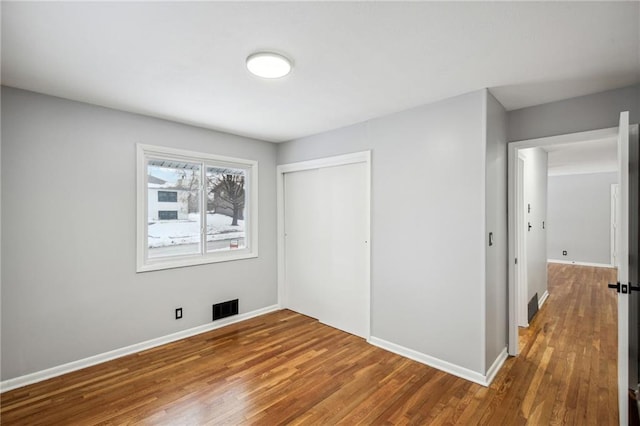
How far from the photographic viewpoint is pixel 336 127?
361 centimetres

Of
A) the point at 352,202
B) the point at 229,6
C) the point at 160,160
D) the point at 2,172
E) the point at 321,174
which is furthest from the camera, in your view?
the point at 321,174

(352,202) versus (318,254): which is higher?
(352,202)

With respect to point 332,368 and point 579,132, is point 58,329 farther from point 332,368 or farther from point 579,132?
point 579,132

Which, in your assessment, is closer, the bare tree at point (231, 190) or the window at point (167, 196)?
the window at point (167, 196)

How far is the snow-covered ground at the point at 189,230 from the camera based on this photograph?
10.9 ft

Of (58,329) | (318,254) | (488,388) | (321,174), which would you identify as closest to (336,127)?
(321,174)

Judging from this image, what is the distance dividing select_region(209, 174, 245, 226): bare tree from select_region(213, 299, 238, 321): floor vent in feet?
3.47

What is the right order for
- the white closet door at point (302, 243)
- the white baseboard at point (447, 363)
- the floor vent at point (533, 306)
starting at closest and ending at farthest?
the white baseboard at point (447, 363), the floor vent at point (533, 306), the white closet door at point (302, 243)

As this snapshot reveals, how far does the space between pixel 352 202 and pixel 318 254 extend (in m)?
0.93

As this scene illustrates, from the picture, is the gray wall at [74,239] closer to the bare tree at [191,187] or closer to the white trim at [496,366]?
the bare tree at [191,187]

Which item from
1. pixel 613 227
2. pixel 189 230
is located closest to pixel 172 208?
pixel 189 230

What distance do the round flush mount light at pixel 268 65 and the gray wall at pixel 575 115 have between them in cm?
240

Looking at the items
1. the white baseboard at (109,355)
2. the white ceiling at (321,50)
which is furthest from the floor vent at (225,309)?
the white ceiling at (321,50)

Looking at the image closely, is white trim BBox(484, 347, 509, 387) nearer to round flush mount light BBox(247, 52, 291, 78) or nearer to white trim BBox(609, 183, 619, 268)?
round flush mount light BBox(247, 52, 291, 78)
